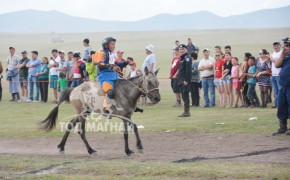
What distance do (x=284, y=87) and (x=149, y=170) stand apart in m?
5.66

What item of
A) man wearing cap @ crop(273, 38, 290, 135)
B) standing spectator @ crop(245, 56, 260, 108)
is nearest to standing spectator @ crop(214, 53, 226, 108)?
standing spectator @ crop(245, 56, 260, 108)

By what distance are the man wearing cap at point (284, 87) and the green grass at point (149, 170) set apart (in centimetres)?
421

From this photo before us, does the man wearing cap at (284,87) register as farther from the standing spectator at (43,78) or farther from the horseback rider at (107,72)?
the standing spectator at (43,78)

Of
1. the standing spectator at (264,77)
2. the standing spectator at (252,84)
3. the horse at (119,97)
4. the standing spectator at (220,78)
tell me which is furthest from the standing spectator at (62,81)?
the horse at (119,97)

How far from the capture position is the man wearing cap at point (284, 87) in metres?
15.8

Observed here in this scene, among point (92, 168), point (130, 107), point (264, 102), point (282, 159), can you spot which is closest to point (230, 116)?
point (264, 102)

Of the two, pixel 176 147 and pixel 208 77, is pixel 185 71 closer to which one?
pixel 208 77

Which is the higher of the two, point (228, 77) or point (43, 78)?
point (228, 77)

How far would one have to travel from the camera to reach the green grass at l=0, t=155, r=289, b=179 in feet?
37.1

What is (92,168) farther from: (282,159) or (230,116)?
Result: (230,116)

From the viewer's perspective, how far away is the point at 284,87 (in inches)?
631

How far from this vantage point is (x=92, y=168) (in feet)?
41.0

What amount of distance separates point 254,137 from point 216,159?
3464 mm

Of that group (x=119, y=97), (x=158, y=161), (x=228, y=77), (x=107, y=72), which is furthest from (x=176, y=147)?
(x=228, y=77)
